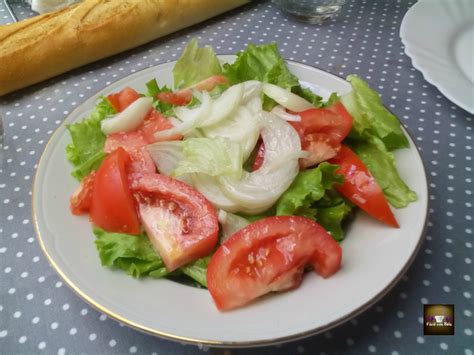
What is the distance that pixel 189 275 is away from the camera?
0.91m

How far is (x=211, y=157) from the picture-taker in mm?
994

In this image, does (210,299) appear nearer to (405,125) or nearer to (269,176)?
(269,176)

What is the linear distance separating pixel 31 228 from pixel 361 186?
809mm

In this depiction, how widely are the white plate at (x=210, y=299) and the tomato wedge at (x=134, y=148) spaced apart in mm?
149

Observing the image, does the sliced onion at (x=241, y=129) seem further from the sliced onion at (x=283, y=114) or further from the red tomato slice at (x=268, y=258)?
the red tomato slice at (x=268, y=258)

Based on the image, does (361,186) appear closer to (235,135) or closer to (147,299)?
(235,135)

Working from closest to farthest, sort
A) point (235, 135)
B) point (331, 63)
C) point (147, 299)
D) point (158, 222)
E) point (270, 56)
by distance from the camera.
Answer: point (147, 299)
point (158, 222)
point (235, 135)
point (270, 56)
point (331, 63)

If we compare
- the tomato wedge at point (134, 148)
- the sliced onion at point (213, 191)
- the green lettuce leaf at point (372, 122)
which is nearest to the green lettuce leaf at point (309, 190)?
the sliced onion at point (213, 191)

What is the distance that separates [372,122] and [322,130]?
0.15 m

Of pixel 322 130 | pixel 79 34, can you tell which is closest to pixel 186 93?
pixel 322 130

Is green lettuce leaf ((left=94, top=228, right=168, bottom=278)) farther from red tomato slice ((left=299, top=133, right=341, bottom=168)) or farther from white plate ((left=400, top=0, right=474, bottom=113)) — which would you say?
white plate ((left=400, top=0, right=474, bottom=113))

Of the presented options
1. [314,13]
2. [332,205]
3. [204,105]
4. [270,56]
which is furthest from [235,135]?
[314,13]

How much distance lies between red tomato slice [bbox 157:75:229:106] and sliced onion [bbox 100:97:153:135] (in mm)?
91

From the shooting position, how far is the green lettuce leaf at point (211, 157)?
98 centimetres
